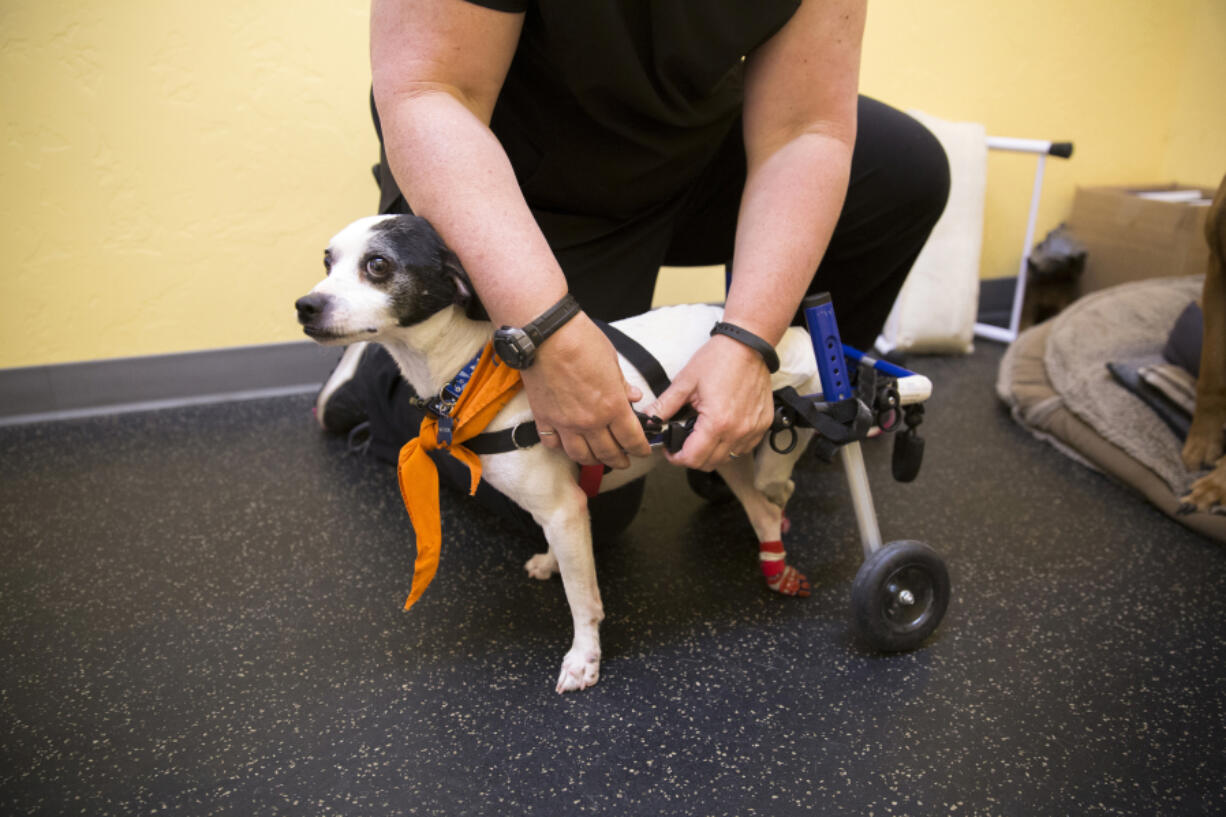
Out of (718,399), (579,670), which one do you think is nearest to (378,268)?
(718,399)

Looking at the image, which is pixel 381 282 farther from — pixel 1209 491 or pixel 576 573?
pixel 1209 491

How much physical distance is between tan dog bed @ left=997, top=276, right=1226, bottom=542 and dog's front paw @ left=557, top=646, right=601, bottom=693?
1021mm

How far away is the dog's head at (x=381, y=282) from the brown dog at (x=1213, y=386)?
4.00 ft

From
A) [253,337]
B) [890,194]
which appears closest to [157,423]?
[253,337]

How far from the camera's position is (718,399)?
0.81m

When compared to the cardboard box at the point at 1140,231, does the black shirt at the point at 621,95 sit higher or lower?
higher

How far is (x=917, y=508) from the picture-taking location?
1331 millimetres

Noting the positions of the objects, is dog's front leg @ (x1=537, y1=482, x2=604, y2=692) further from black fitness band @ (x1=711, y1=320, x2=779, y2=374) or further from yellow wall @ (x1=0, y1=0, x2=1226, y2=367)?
yellow wall @ (x1=0, y1=0, x2=1226, y2=367)

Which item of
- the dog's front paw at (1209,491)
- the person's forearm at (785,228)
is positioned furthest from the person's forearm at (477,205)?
the dog's front paw at (1209,491)

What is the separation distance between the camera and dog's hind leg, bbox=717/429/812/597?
1.01m

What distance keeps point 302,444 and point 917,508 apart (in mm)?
1241

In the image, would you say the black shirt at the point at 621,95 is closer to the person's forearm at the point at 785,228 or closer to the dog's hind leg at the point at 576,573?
the person's forearm at the point at 785,228

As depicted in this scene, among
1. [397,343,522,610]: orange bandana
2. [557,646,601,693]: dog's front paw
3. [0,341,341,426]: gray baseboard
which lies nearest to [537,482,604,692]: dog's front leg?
[557,646,601,693]: dog's front paw

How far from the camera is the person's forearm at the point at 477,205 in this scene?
2.43 ft
